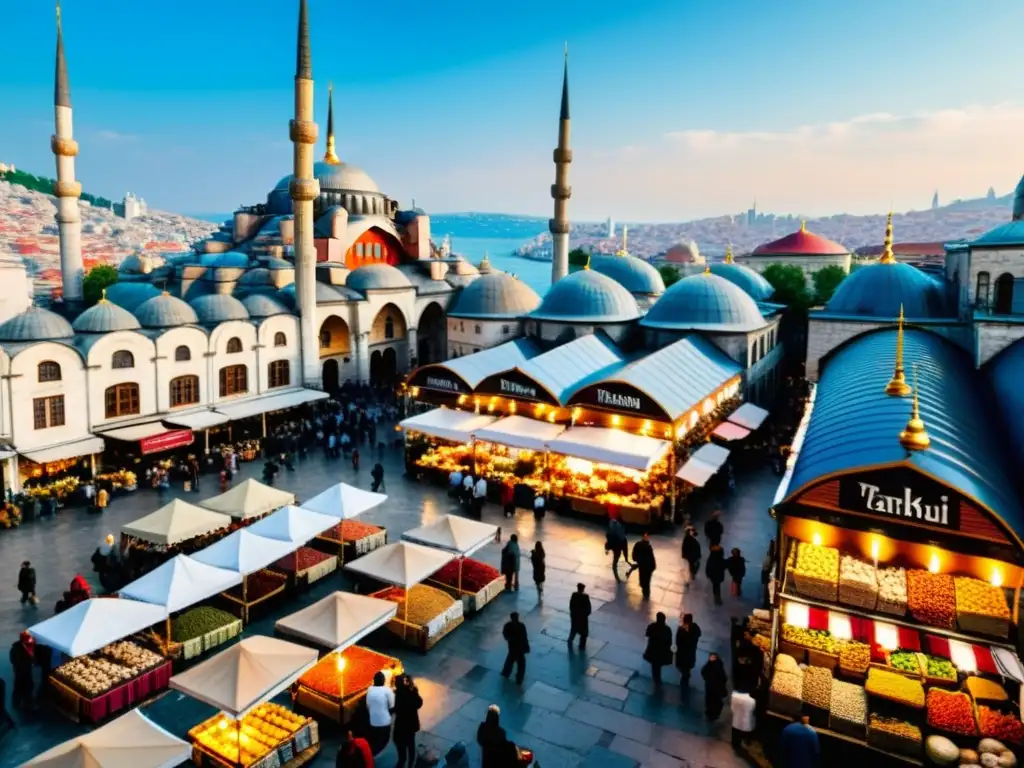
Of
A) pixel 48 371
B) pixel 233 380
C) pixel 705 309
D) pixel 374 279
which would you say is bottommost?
pixel 233 380

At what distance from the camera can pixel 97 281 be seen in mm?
45938

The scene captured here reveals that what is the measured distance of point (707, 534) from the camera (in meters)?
15.0

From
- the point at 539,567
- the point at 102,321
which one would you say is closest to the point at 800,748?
the point at 539,567

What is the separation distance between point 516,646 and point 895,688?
190 inches

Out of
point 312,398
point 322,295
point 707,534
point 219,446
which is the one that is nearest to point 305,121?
point 322,295

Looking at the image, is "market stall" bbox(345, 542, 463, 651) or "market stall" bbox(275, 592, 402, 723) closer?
"market stall" bbox(275, 592, 402, 723)

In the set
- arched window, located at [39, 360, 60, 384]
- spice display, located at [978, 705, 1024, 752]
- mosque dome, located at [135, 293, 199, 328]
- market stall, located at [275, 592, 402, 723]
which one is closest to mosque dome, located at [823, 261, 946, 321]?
spice display, located at [978, 705, 1024, 752]

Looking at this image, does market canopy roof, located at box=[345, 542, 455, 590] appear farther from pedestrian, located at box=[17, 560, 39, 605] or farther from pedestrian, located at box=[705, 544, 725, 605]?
pedestrian, located at box=[17, 560, 39, 605]

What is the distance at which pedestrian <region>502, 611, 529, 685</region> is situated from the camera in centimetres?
1020

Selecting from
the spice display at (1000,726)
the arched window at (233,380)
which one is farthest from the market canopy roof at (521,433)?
the spice display at (1000,726)

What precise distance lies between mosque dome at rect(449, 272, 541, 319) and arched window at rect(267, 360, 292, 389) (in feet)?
27.5

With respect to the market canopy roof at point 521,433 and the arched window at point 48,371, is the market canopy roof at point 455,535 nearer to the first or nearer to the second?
the market canopy roof at point 521,433

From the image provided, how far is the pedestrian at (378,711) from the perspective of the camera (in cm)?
854

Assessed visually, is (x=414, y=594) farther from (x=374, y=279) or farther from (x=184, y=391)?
(x=374, y=279)
